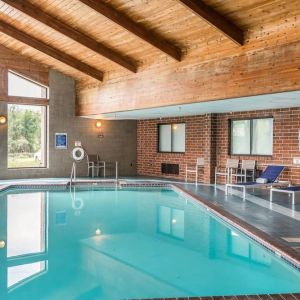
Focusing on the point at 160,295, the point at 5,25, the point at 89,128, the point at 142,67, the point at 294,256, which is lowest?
the point at 160,295

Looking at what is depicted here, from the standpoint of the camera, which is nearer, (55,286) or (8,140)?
(55,286)

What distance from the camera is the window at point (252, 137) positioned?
1070cm

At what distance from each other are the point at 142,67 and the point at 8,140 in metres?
5.25

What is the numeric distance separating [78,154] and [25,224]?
679cm

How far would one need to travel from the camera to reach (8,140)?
12484 millimetres

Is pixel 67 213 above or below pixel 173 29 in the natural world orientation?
below

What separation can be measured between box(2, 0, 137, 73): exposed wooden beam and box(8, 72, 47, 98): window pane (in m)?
3.86

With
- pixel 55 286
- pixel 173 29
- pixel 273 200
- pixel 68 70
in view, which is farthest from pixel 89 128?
pixel 55 286

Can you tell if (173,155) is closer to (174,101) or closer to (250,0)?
(174,101)

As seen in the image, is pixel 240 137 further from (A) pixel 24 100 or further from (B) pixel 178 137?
(A) pixel 24 100

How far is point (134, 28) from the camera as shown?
326 inches

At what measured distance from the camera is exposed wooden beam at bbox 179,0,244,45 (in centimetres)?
674

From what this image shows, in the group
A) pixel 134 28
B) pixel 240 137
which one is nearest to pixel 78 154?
pixel 240 137

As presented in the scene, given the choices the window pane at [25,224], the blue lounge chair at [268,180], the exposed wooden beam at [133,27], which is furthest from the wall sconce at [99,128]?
the blue lounge chair at [268,180]
